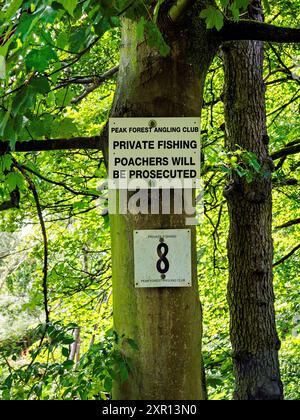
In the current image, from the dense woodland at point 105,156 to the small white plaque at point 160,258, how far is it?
0.21 feet

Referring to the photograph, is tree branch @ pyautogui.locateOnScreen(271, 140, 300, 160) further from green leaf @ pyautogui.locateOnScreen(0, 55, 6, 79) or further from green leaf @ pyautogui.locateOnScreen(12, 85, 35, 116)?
green leaf @ pyautogui.locateOnScreen(0, 55, 6, 79)

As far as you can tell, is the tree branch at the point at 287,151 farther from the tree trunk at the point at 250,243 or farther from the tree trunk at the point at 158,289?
A: the tree trunk at the point at 158,289

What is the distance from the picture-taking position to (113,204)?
2.58 metres

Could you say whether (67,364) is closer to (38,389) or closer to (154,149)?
(38,389)

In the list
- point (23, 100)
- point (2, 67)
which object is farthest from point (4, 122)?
point (2, 67)

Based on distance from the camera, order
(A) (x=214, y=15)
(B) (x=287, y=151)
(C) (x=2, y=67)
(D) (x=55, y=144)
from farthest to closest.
A: (B) (x=287, y=151) < (D) (x=55, y=144) < (A) (x=214, y=15) < (C) (x=2, y=67)

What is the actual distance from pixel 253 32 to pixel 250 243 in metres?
2.47

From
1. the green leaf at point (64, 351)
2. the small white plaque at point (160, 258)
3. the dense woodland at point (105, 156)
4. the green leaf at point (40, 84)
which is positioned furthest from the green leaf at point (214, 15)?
the green leaf at point (64, 351)

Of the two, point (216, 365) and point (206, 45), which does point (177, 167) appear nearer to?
point (206, 45)

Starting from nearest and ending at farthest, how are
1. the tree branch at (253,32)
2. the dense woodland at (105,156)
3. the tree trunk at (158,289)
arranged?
the dense woodland at (105,156) < the tree trunk at (158,289) < the tree branch at (253,32)

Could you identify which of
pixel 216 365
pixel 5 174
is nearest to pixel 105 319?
pixel 216 365

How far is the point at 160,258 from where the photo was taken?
246 cm

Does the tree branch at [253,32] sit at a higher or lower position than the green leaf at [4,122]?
higher

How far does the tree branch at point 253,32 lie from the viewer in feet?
8.88
